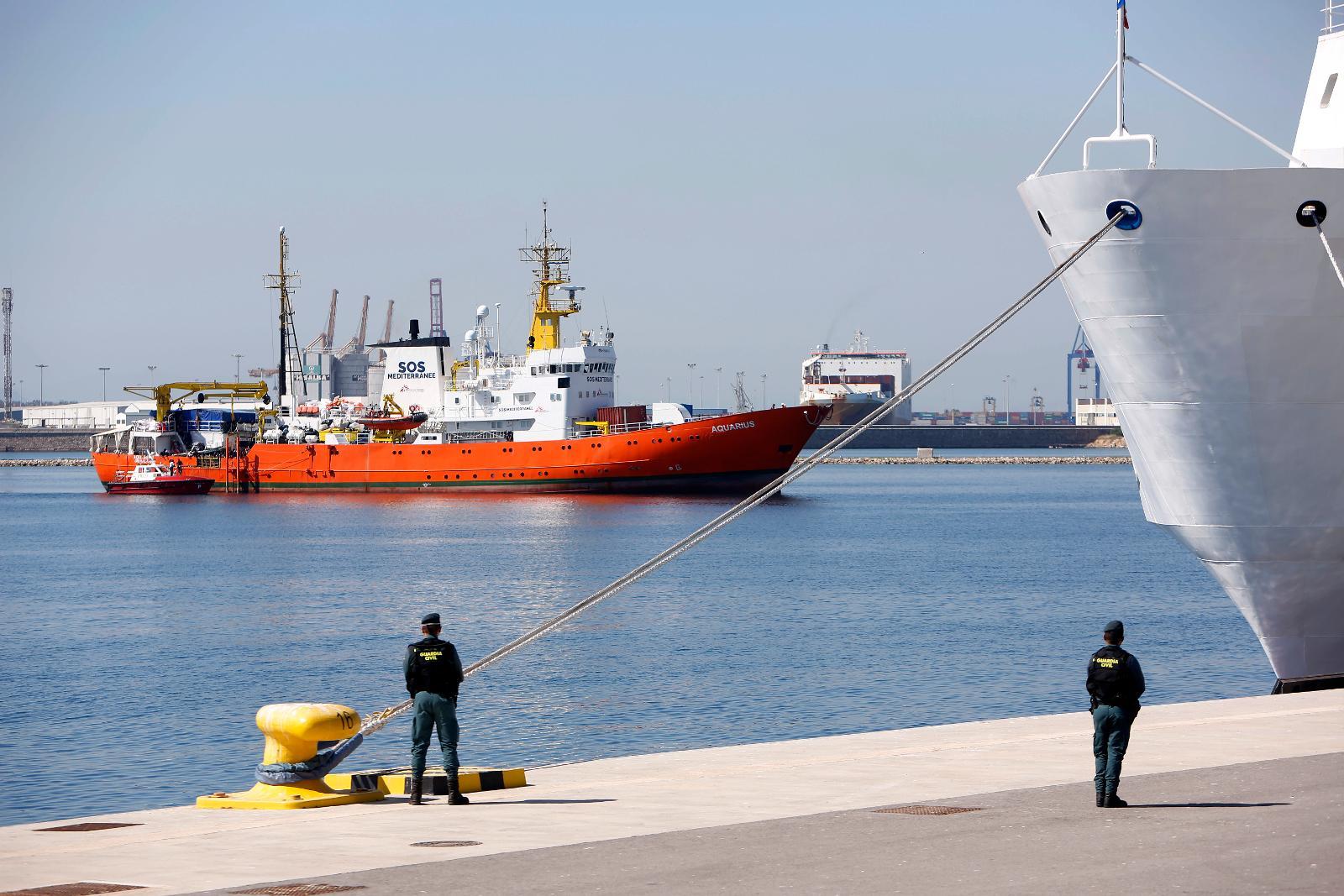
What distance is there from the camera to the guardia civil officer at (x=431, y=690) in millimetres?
10250

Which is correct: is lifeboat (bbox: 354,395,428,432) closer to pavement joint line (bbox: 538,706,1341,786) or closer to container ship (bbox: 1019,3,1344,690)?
container ship (bbox: 1019,3,1344,690)

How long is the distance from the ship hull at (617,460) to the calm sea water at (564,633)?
18.5 ft

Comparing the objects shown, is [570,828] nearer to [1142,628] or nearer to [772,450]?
[1142,628]

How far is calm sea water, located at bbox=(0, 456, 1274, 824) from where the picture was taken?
18.8m

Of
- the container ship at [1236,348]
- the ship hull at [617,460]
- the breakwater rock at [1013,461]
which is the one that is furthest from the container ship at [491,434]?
the breakwater rock at [1013,461]

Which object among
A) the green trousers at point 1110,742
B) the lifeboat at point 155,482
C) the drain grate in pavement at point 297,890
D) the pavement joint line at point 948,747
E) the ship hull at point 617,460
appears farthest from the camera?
the lifeboat at point 155,482

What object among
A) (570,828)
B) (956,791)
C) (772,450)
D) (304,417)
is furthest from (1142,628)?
(304,417)

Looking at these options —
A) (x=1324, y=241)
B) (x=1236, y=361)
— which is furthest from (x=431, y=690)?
(x=1324, y=241)

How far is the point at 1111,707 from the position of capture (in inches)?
375

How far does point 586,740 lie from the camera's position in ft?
59.5

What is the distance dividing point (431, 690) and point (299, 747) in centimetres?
115

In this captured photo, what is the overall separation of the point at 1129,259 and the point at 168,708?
1371 cm

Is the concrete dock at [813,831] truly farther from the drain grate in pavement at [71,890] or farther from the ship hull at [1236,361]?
the ship hull at [1236,361]

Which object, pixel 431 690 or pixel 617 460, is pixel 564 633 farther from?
pixel 617 460
